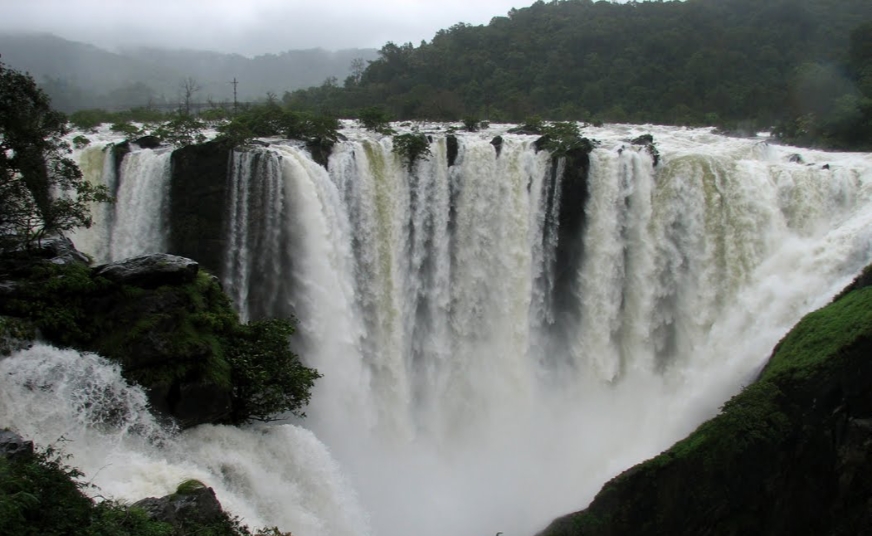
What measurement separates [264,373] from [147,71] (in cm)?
10635

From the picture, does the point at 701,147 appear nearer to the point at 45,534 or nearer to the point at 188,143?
the point at 188,143

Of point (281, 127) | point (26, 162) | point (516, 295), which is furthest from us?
point (281, 127)

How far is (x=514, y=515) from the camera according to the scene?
14695 millimetres

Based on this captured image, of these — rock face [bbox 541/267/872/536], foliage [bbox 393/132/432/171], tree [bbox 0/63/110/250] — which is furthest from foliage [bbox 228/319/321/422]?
foliage [bbox 393/132/432/171]

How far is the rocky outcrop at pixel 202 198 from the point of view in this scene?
1650cm

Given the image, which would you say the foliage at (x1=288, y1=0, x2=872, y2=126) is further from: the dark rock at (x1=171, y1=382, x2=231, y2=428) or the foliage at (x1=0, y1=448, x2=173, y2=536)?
the foliage at (x1=0, y1=448, x2=173, y2=536)

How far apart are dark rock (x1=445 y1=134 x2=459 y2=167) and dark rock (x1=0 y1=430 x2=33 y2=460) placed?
41.2 ft

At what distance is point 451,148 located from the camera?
59.7 ft

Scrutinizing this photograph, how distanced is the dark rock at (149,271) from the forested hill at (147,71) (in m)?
53.6

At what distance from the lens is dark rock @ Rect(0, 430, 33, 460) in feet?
24.9

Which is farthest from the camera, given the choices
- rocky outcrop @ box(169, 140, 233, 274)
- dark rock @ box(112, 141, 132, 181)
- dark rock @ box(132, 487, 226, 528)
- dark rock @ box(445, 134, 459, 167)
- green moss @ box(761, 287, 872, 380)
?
dark rock @ box(445, 134, 459, 167)

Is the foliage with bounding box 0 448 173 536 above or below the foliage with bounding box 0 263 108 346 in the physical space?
below

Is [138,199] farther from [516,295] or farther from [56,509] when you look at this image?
[56,509]

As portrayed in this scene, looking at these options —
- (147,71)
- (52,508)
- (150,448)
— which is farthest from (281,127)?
(147,71)
